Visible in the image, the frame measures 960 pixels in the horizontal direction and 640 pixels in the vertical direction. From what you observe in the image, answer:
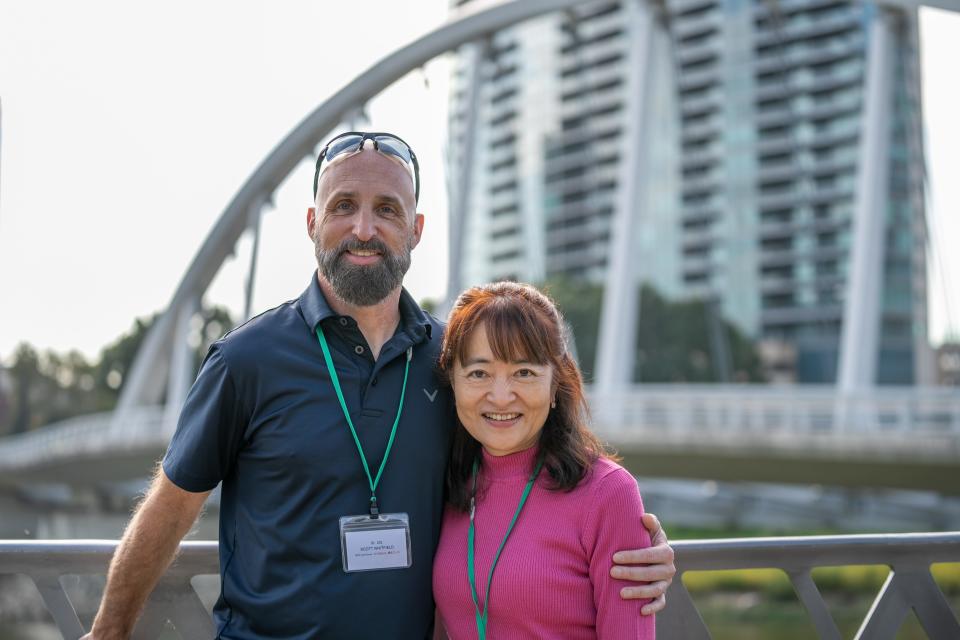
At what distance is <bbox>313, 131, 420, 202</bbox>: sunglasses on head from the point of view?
2.48 metres

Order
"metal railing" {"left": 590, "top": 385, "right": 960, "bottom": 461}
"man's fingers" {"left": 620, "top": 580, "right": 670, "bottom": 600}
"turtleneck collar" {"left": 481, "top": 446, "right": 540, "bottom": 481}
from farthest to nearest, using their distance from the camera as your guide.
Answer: "metal railing" {"left": 590, "top": 385, "right": 960, "bottom": 461}
"turtleneck collar" {"left": 481, "top": 446, "right": 540, "bottom": 481}
"man's fingers" {"left": 620, "top": 580, "right": 670, "bottom": 600}

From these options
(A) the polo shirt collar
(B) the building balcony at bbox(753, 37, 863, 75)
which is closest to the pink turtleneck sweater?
(A) the polo shirt collar

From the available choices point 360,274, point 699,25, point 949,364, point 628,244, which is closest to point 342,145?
point 360,274

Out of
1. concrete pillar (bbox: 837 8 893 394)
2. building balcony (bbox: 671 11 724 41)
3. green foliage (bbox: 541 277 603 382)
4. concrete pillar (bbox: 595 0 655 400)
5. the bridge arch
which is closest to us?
the bridge arch

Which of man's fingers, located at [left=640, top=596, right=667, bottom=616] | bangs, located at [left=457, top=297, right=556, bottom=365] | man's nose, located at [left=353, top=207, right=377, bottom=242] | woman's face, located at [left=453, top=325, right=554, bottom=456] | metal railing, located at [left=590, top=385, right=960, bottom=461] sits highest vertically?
man's nose, located at [left=353, top=207, right=377, bottom=242]

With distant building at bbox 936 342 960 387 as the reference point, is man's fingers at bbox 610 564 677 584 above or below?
above

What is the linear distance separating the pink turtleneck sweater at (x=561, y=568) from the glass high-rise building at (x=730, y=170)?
185ft

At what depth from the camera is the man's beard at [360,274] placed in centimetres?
240

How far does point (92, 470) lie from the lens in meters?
30.5

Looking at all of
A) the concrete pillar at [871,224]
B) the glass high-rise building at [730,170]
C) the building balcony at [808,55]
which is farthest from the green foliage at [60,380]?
the building balcony at [808,55]

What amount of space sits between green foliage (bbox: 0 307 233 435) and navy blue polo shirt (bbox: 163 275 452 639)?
36.3ft

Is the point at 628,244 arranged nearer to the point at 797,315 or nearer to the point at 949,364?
the point at 949,364

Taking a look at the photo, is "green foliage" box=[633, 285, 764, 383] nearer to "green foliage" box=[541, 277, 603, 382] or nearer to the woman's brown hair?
"green foliage" box=[541, 277, 603, 382]

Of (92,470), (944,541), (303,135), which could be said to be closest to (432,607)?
(944,541)
